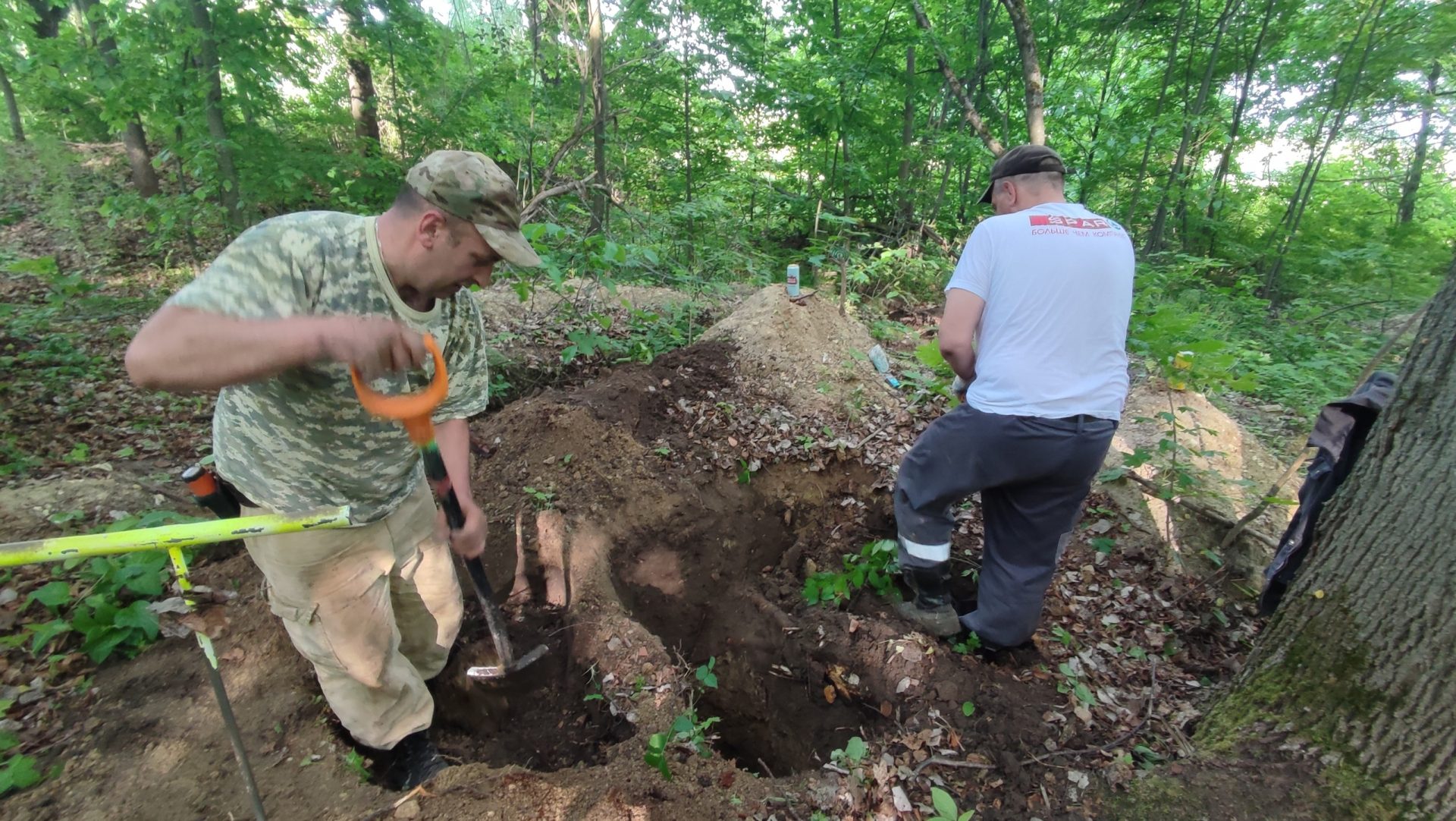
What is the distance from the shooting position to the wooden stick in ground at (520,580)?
3385 millimetres

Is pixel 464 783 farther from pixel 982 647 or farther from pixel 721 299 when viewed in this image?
pixel 721 299

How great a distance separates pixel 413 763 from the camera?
2.56 metres

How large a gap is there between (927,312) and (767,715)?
243 inches

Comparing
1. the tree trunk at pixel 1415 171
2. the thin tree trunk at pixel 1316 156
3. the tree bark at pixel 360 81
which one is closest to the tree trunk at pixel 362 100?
the tree bark at pixel 360 81

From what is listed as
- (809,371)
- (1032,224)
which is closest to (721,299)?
(809,371)

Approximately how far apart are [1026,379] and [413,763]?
3029 mm

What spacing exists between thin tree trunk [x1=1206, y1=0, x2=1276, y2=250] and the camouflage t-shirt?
13057 mm

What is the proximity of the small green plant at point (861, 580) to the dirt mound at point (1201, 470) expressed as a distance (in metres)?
1.49

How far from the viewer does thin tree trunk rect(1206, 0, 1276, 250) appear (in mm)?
10562

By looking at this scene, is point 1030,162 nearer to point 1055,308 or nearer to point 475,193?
point 1055,308

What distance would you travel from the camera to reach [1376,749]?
179 cm

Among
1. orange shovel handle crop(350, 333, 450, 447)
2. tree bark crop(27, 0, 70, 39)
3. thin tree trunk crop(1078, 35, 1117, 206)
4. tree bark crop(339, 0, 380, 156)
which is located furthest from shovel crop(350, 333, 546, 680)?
tree bark crop(27, 0, 70, 39)

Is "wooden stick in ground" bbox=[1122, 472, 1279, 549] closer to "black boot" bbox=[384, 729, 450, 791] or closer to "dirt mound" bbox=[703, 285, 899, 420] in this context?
"dirt mound" bbox=[703, 285, 899, 420]

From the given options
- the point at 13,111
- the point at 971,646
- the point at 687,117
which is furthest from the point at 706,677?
the point at 13,111
